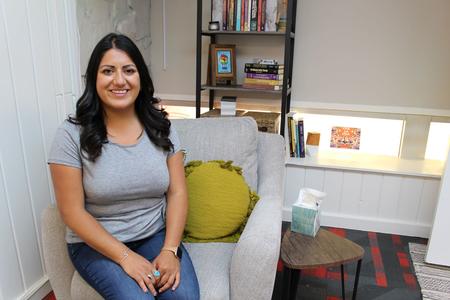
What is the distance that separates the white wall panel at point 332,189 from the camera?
96.2 inches

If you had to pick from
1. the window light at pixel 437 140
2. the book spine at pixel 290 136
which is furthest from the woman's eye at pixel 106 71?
the window light at pixel 437 140

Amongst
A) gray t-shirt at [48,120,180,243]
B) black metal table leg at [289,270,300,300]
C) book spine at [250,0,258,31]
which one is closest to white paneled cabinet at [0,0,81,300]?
gray t-shirt at [48,120,180,243]

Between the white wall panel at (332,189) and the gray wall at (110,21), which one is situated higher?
the gray wall at (110,21)

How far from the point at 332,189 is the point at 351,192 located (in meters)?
0.13

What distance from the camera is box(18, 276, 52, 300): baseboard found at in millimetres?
1644

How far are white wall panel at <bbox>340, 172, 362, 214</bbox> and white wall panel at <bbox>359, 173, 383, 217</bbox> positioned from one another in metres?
0.03

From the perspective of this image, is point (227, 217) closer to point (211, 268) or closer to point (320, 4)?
point (211, 268)

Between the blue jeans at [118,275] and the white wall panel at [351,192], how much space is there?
1498 millimetres

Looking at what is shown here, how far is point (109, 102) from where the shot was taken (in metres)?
1.23

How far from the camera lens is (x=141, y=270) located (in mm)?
1159

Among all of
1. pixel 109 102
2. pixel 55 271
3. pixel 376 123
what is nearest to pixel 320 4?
pixel 376 123

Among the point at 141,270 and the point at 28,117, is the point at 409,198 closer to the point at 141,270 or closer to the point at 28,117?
the point at 141,270

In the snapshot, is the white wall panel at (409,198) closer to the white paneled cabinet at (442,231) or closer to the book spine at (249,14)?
the white paneled cabinet at (442,231)

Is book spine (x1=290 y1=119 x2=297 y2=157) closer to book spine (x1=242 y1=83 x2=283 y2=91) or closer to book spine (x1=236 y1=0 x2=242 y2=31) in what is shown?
book spine (x1=242 y1=83 x2=283 y2=91)
